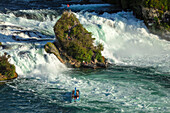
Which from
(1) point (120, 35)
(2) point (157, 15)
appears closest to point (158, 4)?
(2) point (157, 15)

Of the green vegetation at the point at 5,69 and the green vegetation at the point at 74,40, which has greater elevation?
the green vegetation at the point at 74,40

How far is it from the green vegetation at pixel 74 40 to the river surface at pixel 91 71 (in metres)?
1.64

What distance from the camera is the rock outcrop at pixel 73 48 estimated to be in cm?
2725

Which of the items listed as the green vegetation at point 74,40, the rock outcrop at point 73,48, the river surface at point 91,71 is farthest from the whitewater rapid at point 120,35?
the green vegetation at point 74,40

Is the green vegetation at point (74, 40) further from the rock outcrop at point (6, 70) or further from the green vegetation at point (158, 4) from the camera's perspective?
the green vegetation at point (158, 4)

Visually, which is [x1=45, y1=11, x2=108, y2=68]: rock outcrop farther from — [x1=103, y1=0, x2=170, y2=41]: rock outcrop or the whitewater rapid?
[x1=103, y1=0, x2=170, y2=41]: rock outcrop

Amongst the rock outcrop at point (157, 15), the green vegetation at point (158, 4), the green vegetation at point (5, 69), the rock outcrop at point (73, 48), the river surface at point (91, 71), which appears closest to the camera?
the river surface at point (91, 71)

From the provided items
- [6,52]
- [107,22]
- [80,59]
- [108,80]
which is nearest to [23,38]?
[6,52]

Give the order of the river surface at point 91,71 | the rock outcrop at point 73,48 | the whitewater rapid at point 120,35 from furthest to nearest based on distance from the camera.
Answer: the whitewater rapid at point 120,35 → the rock outcrop at point 73,48 → the river surface at point 91,71

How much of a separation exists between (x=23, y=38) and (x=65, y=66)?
615 centimetres

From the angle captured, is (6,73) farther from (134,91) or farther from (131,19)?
(131,19)

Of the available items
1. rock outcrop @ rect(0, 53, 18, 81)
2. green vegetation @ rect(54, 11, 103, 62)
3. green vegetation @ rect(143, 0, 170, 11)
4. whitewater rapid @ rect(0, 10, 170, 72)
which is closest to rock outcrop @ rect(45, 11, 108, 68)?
green vegetation @ rect(54, 11, 103, 62)

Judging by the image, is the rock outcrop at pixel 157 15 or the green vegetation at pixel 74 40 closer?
the green vegetation at pixel 74 40

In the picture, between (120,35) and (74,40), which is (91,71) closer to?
(74,40)
